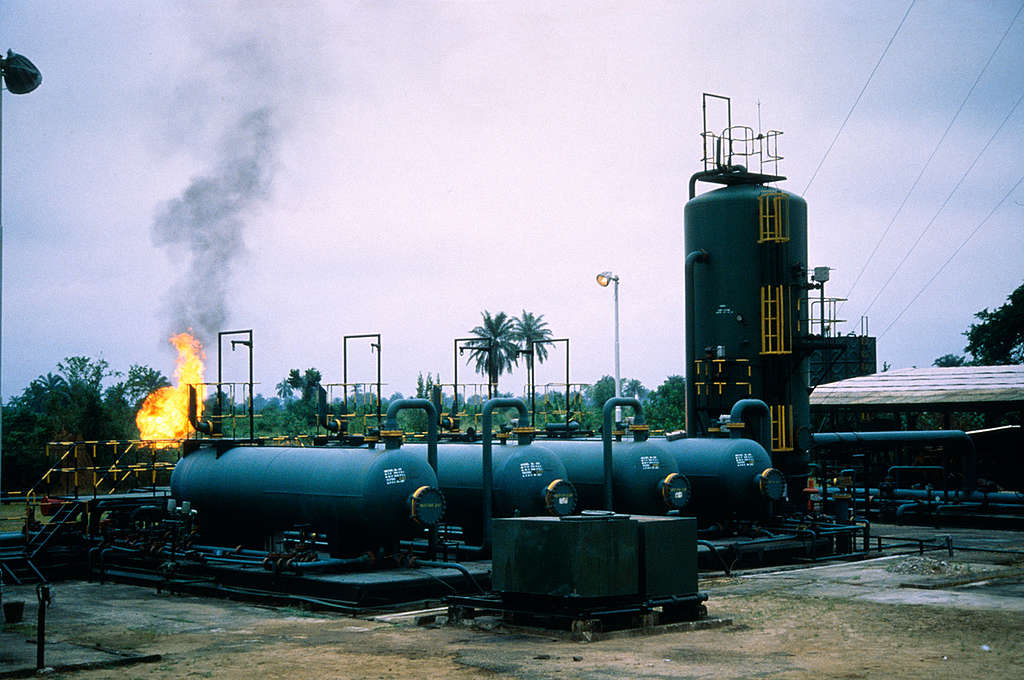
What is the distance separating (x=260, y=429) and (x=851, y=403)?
33275 millimetres

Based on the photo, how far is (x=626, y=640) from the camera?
1634 centimetres

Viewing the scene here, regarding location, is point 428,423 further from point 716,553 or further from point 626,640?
point 626,640

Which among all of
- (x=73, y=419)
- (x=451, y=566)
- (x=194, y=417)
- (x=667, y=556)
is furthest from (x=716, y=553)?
(x=73, y=419)

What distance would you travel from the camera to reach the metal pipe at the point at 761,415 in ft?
90.9

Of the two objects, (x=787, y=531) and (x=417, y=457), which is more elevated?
(x=417, y=457)

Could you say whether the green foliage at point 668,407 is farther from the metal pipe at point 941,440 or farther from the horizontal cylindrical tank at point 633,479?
the horizontal cylindrical tank at point 633,479

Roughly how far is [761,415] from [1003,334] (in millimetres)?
50808

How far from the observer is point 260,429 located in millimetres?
63250

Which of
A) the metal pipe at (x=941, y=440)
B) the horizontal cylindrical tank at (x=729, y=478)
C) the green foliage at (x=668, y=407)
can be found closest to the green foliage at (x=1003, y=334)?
the green foliage at (x=668, y=407)

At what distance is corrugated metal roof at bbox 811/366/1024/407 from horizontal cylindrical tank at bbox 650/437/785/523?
51.4 ft

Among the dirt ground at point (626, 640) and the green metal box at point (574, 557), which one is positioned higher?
the green metal box at point (574, 557)

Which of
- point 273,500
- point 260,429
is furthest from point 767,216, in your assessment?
point 260,429

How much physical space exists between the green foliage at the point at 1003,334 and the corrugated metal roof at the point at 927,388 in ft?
97.6

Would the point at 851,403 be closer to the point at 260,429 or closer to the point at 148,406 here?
the point at 148,406
